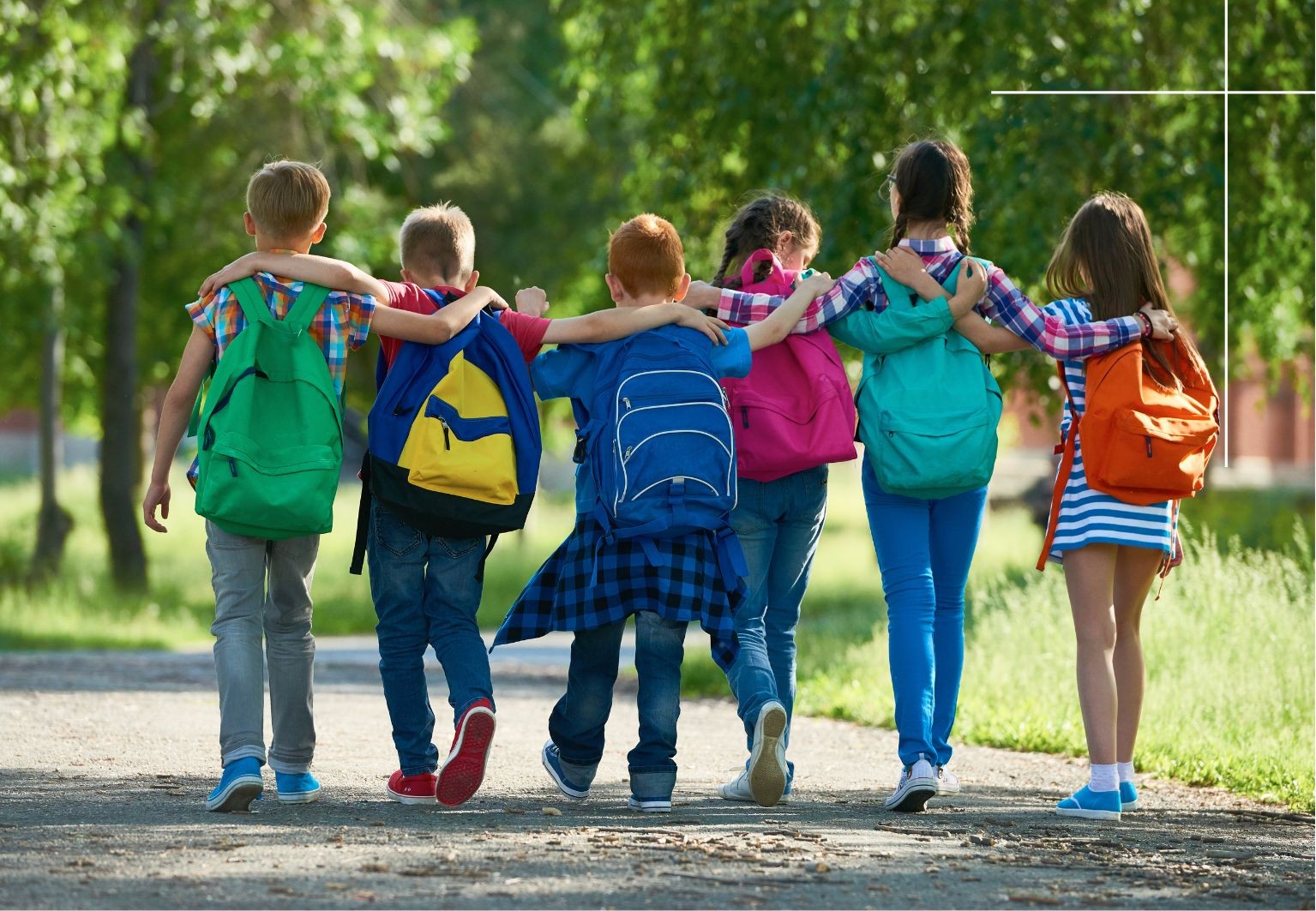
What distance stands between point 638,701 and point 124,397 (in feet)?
39.3

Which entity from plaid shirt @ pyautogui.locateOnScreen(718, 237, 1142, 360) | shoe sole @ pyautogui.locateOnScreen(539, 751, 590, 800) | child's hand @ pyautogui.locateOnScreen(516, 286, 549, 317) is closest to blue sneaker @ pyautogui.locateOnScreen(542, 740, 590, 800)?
shoe sole @ pyautogui.locateOnScreen(539, 751, 590, 800)

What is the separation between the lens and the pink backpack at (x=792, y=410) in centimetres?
493

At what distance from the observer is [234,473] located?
14.7 feet

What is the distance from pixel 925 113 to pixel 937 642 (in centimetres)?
692

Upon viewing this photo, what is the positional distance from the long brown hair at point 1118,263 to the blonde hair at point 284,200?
88.7 inches

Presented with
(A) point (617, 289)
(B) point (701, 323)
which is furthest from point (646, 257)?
Result: (B) point (701, 323)

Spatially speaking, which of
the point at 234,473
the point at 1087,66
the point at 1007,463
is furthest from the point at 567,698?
the point at 1007,463

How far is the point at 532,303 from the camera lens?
4965 millimetres

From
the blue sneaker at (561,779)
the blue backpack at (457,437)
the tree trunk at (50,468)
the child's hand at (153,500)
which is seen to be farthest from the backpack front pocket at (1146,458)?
the tree trunk at (50,468)

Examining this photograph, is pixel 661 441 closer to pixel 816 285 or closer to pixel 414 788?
pixel 816 285

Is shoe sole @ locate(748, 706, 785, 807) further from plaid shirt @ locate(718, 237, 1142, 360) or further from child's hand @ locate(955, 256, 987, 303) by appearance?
child's hand @ locate(955, 256, 987, 303)

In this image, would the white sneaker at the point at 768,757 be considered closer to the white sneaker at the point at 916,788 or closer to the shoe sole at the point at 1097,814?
the white sneaker at the point at 916,788

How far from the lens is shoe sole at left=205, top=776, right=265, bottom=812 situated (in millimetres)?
4504

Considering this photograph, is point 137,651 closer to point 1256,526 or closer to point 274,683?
point 274,683
